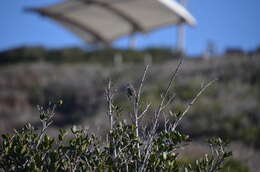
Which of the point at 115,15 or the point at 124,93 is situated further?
the point at 115,15

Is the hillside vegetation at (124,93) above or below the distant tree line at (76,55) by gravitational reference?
below

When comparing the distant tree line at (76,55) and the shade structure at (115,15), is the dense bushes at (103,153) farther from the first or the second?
the distant tree line at (76,55)

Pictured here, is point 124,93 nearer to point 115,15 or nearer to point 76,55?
point 115,15

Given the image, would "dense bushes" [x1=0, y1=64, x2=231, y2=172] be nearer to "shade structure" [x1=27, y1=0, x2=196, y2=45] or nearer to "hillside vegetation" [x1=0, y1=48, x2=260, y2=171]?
"hillside vegetation" [x1=0, y1=48, x2=260, y2=171]

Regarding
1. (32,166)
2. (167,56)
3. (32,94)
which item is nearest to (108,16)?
(32,94)

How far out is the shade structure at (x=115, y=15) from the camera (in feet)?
67.3

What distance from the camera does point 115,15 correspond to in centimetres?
2202

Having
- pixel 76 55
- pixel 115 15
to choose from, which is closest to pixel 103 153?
pixel 115 15

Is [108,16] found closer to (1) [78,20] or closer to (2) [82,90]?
(1) [78,20]

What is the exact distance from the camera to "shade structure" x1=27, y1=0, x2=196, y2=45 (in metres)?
20.5

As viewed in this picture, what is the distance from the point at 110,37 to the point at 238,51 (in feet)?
21.5

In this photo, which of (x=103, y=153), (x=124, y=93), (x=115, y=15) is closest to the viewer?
(x=103, y=153)

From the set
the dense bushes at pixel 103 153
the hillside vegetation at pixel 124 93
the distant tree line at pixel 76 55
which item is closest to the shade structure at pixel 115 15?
the hillside vegetation at pixel 124 93

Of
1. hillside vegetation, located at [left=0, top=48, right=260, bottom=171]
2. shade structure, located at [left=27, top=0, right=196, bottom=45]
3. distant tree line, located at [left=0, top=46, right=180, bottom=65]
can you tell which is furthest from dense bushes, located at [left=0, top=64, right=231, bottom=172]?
distant tree line, located at [left=0, top=46, right=180, bottom=65]
